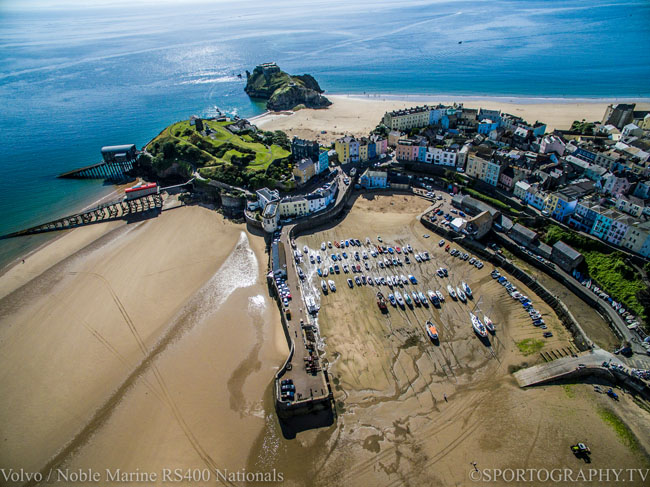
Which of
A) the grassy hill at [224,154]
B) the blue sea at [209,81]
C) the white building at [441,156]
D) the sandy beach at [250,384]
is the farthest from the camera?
the blue sea at [209,81]

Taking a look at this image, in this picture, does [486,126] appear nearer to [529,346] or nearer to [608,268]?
[608,268]

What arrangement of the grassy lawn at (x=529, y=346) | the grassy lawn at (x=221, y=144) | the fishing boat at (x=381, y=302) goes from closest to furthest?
the grassy lawn at (x=529, y=346), the fishing boat at (x=381, y=302), the grassy lawn at (x=221, y=144)

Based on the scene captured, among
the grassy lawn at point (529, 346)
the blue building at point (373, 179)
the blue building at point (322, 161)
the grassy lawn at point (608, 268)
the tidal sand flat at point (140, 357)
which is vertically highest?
the blue building at point (322, 161)

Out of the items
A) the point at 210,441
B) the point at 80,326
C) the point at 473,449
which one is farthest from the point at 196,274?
the point at 473,449

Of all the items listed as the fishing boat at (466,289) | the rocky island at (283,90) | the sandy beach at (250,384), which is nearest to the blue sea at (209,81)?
the rocky island at (283,90)

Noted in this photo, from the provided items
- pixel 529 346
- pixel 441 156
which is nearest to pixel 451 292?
pixel 529 346

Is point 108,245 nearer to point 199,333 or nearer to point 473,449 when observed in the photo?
point 199,333

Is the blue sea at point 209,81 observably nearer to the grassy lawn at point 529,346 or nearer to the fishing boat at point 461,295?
the fishing boat at point 461,295
